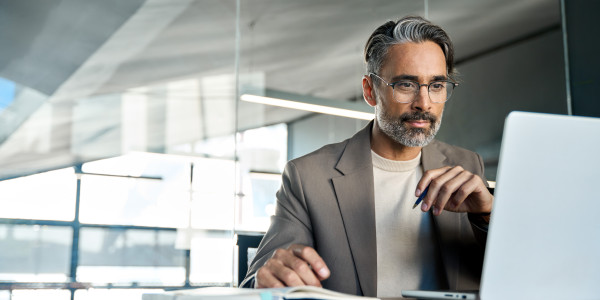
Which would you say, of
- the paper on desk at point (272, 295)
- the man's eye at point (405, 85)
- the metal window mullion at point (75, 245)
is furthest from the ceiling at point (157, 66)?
the paper on desk at point (272, 295)

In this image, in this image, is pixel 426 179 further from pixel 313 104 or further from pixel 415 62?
pixel 313 104

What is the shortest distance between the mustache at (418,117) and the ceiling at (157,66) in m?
1.88

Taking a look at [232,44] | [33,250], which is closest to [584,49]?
[232,44]

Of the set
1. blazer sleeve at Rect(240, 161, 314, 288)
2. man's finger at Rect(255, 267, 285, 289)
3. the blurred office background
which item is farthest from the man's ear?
the blurred office background

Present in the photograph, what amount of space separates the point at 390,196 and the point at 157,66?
2024 mm

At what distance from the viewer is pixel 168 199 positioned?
3355 millimetres

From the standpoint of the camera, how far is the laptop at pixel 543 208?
2.77ft

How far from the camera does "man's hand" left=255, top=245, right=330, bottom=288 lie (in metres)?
1.04

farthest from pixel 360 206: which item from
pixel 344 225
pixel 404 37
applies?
pixel 404 37

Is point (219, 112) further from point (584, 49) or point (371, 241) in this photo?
point (584, 49)

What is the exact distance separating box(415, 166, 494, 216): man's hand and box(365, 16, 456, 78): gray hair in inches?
30.8

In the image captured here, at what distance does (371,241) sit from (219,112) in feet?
6.83

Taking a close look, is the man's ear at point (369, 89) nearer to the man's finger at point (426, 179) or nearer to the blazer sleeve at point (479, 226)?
the blazer sleeve at point (479, 226)

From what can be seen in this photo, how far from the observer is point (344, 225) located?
1.70m
